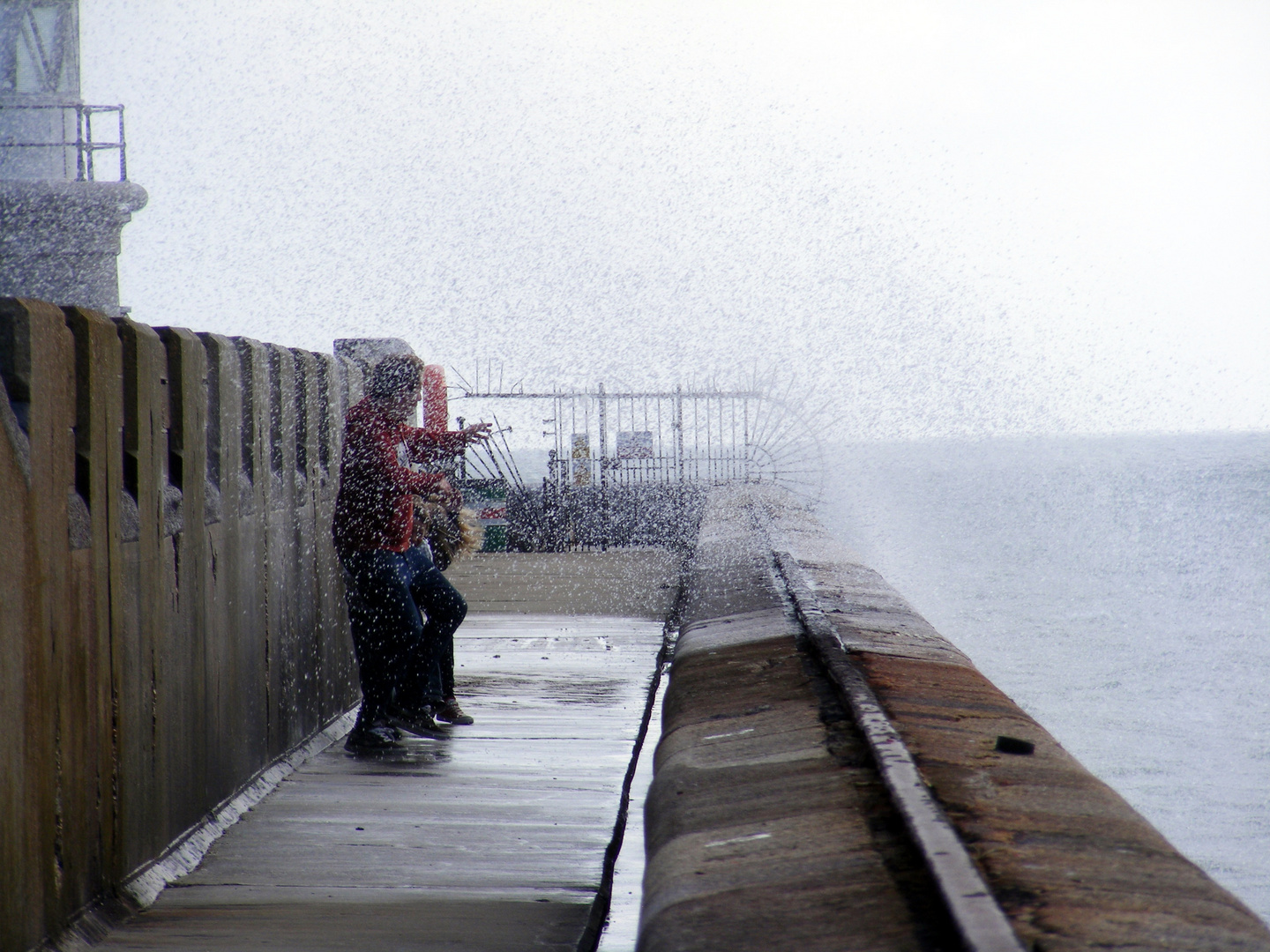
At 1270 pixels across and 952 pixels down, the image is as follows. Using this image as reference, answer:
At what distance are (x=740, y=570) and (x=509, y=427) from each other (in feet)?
29.4

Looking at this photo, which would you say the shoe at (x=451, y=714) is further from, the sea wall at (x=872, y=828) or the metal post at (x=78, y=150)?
the metal post at (x=78, y=150)

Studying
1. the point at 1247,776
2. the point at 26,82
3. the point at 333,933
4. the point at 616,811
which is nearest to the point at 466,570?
the point at 616,811

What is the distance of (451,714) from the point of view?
14.6 feet

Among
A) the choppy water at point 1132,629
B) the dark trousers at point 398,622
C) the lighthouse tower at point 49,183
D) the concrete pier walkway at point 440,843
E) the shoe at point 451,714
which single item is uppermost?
the lighthouse tower at point 49,183

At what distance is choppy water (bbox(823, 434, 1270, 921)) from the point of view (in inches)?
1005

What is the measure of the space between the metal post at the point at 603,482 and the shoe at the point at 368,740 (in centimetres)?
929

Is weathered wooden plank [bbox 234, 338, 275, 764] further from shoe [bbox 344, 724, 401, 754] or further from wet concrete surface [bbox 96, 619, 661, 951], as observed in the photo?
shoe [bbox 344, 724, 401, 754]

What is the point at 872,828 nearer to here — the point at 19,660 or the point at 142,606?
the point at 19,660

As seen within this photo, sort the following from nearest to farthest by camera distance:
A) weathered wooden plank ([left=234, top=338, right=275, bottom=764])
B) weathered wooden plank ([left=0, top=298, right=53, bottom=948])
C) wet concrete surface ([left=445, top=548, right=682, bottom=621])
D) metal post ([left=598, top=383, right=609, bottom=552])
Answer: weathered wooden plank ([left=0, top=298, right=53, bottom=948]) < weathered wooden plank ([left=234, top=338, right=275, bottom=764]) < wet concrete surface ([left=445, top=548, right=682, bottom=621]) < metal post ([left=598, top=383, right=609, bottom=552])

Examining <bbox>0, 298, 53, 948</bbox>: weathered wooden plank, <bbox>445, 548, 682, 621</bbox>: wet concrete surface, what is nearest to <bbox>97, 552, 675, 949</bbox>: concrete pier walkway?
<bbox>0, 298, 53, 948</bbox>: weathered wooden plank

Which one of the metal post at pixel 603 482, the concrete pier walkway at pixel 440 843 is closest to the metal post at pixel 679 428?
the metal post at pixel 603 482

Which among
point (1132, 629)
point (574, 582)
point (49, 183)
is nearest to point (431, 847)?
point (574, 582)

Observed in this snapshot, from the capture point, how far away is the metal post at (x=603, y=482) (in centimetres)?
1442

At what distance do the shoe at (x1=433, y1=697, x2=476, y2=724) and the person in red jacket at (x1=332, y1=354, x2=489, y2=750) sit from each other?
7 centimetres
